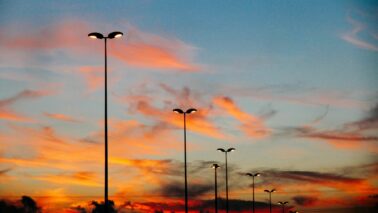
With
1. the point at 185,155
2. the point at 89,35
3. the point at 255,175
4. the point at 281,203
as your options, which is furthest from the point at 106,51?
the point at 281,203

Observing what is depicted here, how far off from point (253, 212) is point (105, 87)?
3295 inches

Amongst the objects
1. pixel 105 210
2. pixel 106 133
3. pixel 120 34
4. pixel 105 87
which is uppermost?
pixel 120 34

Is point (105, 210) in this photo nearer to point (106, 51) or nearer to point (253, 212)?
point (106, 51)

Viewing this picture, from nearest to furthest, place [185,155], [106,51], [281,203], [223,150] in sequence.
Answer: [106,51], [185,155], [223,150], [281,203]

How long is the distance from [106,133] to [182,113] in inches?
993

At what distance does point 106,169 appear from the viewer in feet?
147

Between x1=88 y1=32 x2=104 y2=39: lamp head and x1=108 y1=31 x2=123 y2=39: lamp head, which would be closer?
x1=108 y1=31 x2=123 y2=39: lamp head

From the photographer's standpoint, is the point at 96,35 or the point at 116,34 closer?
the point at 116,34

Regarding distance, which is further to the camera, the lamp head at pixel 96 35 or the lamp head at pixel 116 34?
the lamp head at pixel 96 35

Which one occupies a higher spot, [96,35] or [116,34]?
[96,35]

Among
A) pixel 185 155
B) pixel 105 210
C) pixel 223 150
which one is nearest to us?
pixel 105 210

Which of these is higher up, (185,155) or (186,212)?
(185,155)

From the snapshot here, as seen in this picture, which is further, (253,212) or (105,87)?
(253,212)

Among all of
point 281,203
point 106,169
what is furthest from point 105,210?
point 281,203
